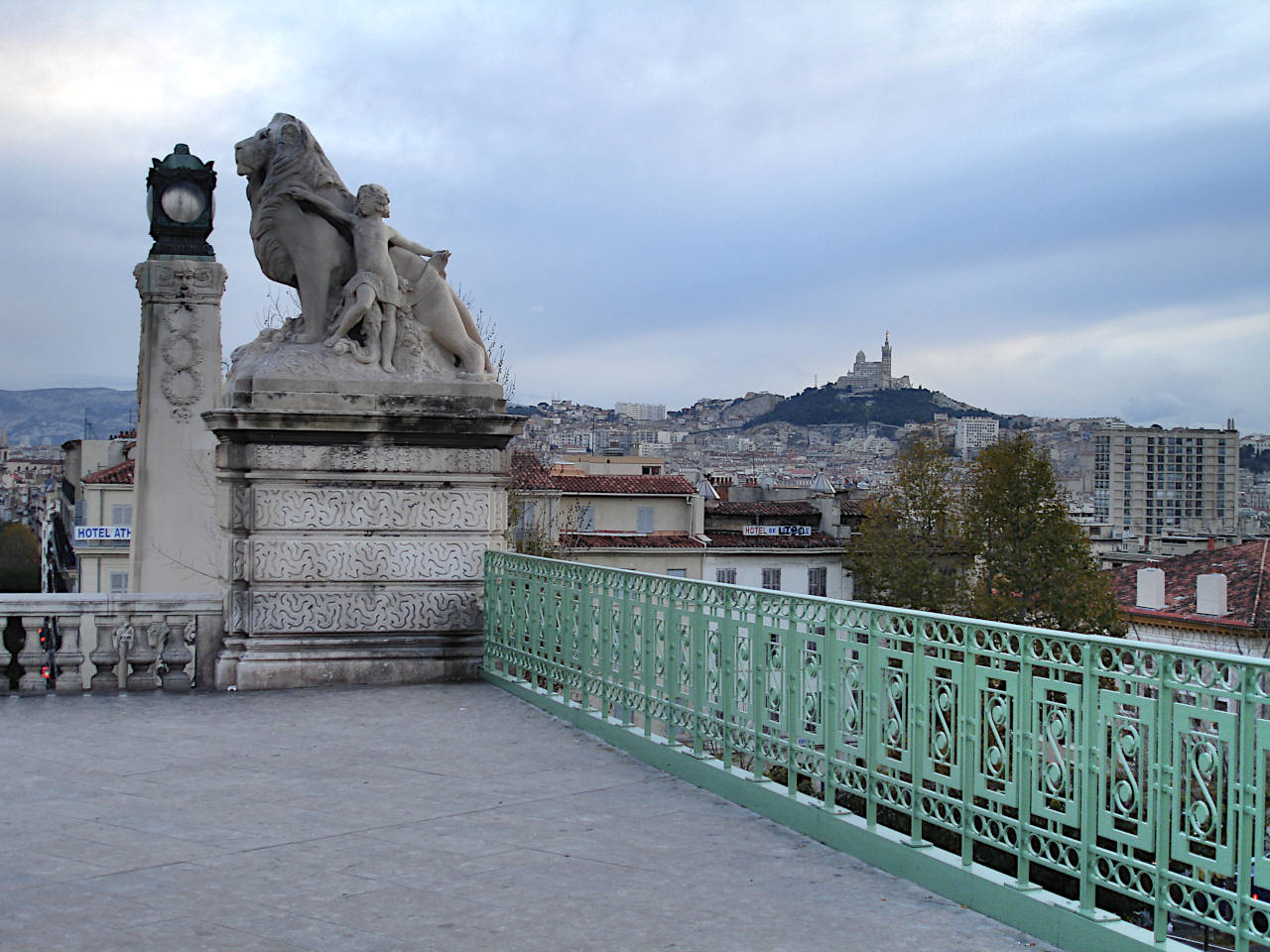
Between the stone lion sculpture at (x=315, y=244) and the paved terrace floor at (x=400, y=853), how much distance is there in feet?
8.95

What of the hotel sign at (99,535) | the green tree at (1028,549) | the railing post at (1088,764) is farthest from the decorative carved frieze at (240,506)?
the green tree at (1028,549)

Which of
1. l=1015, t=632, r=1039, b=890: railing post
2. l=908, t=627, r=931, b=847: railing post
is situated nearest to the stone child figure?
l=908, t=627, r=931, b=847: railing post

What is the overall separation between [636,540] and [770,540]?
6.87 meters

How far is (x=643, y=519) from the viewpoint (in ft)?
152

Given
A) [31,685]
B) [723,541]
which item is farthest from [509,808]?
[723,541]

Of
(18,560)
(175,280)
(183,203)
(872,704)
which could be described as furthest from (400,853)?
(18,560)

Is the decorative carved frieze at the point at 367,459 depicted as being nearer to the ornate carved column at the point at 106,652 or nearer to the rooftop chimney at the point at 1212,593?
the ornate carved column at the point at 106,652

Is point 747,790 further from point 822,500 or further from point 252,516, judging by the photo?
point 822,500

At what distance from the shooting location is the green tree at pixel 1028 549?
41.2 m

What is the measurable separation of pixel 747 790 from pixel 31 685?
4.53 m

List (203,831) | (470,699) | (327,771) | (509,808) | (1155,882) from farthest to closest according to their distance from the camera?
(470,699) → (327,771) → (509,808) → (203,831) → (1155,882)

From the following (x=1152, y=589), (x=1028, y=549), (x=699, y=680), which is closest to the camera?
(x=699, y=680)

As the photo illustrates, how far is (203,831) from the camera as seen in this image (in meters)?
4.59

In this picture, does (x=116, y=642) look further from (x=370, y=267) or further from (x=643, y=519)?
(x=643, y=519)
